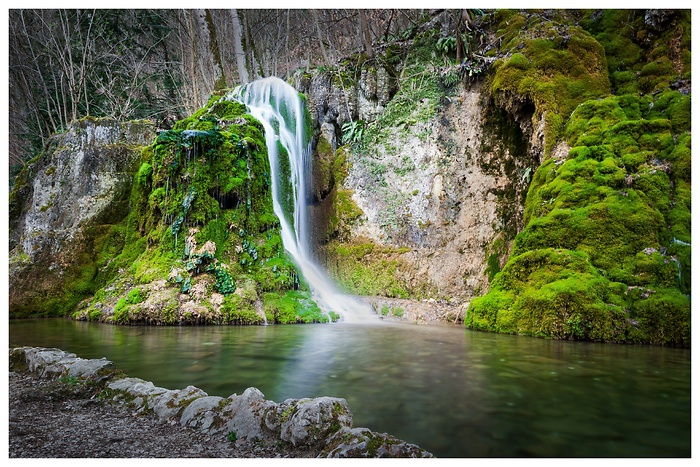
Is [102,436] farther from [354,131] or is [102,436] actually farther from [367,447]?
[354,131]

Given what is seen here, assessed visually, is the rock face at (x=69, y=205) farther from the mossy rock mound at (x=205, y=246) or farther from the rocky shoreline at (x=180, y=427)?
the rocky shoreline at (x=180, y=427)

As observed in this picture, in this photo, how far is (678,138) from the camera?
6.94 meters

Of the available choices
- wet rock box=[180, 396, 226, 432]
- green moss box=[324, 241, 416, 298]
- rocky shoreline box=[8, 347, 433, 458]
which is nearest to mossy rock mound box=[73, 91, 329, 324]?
green moss box=[324, 241, 416, 298]

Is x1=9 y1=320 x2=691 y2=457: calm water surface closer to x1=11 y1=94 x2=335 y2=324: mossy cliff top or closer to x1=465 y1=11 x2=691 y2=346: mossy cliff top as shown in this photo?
x1=465 y1=11 x2=691 y2=346: mossy cliff top

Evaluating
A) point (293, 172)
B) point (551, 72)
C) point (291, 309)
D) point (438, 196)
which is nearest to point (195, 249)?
point (291, 309)

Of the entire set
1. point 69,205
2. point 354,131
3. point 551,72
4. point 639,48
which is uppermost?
point 639,48

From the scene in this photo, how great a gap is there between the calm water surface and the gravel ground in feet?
2.38

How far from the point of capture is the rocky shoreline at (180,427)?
7.32 feet

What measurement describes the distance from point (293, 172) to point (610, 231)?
8.69 meters

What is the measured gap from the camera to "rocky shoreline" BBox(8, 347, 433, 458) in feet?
7.32

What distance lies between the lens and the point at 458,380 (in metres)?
3.75

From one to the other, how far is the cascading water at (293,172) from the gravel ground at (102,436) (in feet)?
20.8

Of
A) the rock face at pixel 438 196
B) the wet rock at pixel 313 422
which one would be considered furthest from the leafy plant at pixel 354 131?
the wet rock at pixel 313 422

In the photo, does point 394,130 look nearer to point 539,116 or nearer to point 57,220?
point 539,116
